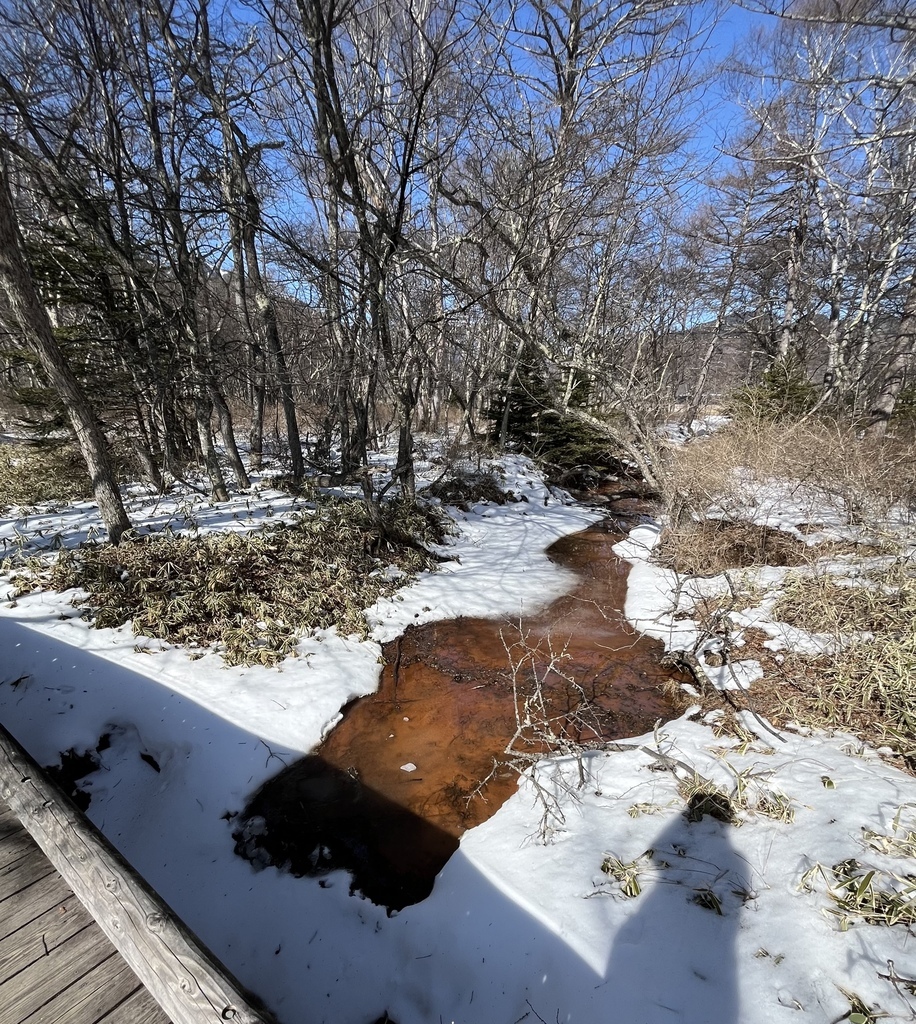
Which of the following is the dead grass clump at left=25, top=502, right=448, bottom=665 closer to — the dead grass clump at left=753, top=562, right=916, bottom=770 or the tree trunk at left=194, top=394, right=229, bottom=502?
A: the tree trunk at left=194, top=394, right=229, bottom=502

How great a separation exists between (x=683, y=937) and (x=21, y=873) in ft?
10.6

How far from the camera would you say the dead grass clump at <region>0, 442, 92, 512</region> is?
7.50 m

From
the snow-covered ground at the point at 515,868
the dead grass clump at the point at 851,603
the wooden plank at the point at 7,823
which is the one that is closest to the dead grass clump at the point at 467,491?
the snow-covered ground at the point at 515,868

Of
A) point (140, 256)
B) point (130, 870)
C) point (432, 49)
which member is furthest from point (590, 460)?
point (130, 870)

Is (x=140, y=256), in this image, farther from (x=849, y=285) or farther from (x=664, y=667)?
(x=849, y=285)

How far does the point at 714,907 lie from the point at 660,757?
1.00 metres

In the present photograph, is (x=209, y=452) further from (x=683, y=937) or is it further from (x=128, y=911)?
(x=683, y=937)

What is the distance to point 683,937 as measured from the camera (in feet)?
7.25

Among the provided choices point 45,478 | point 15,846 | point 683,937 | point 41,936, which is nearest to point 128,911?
point 41,936

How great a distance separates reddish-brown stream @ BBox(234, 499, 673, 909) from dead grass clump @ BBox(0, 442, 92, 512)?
695 centimetres

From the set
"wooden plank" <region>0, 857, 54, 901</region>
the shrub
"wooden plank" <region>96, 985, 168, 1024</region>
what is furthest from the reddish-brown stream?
the shrub

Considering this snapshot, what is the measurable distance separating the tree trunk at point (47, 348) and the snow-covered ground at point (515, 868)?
1539 millimetres

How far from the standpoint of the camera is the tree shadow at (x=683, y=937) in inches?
78.4

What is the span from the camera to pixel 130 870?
1.85m
